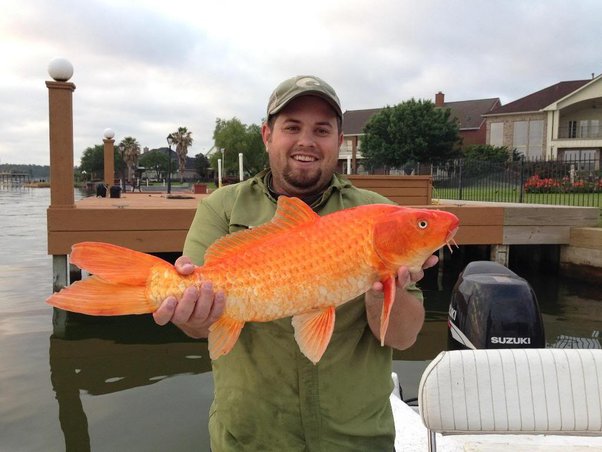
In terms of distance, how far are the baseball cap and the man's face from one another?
0.12 feet

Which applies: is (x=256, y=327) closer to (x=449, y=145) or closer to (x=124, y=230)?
(x=124, y=230)

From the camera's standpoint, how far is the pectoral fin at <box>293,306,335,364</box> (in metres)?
1.93

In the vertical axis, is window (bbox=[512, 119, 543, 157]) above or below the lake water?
above

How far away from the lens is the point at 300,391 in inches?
87.7

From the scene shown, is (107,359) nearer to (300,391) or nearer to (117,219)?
(117,219)

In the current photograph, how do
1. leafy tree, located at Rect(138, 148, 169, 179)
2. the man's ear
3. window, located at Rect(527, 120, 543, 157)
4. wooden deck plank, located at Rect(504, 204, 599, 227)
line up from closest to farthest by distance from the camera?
the man's ear
wooden deck plank, located at Rect(504, 204, 599, 227)
window, located at Rect(527, 120, 543, 157)
leafy tree, located at Rect(138, 148, 169, 179)

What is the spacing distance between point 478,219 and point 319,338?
10.4m

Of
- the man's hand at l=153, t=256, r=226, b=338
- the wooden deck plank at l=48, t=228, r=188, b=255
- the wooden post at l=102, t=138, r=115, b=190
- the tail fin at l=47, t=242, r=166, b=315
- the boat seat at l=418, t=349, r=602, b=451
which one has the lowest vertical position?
the boat seat at l=418, t=349, r=602, b=451

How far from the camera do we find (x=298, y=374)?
2.23 meters

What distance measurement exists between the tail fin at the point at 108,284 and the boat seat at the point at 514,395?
1.83 meters

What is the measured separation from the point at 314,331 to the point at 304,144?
3.04ft

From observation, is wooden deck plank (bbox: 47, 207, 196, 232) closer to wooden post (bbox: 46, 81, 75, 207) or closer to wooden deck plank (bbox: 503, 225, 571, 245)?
wooden post (bbox: 46, 81, 75, 207)

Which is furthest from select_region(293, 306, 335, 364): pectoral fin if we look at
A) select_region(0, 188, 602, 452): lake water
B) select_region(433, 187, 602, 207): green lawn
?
select_region(433, 187, 602, 207): green lawn

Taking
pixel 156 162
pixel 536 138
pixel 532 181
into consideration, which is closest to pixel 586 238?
pixel 532 181
